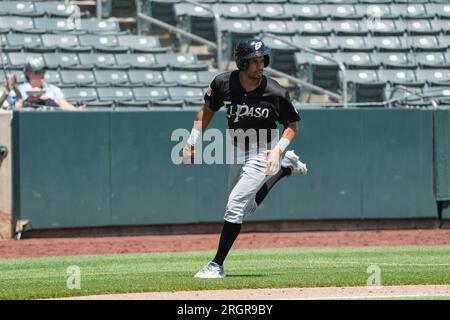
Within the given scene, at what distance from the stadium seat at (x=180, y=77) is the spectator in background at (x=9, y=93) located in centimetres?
308

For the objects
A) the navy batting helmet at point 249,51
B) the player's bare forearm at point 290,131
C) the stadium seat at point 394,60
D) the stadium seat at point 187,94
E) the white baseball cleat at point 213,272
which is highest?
the stadium seat at point 394,60

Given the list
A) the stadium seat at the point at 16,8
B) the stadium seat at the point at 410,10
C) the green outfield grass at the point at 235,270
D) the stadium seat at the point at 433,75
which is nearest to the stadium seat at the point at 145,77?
the stadium seat at the point at 16,8

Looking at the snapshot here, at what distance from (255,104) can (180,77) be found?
887 centimetres

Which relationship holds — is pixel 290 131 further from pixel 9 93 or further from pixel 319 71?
pixel 319 71

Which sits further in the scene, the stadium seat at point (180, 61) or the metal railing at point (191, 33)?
the metal railing at point (191, 33)

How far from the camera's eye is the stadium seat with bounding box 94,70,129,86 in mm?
17438

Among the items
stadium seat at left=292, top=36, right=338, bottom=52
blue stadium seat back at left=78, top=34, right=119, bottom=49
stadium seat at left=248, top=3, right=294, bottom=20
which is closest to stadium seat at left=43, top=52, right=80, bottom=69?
blue stadium seat back at left=78, top=34, right=119, bottom=49

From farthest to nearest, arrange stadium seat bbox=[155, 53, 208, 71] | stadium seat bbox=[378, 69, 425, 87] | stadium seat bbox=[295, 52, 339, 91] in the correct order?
stadium seat bbox=[378, 69, 425, 87] → stadium seat bbox=[295, 52, 339, 91] → stadium seat bbox=[155, 53, 208, 71]

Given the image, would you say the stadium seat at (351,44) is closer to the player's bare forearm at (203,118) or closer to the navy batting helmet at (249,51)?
the player's bare forearm at (203,118)

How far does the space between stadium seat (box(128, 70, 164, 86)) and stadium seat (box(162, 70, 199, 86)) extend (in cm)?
10

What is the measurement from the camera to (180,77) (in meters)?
18.1

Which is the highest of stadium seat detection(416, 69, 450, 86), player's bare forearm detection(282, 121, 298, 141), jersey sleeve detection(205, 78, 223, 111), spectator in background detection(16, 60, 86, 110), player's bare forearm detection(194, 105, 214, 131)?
stadium seat detection(416, 69, 450, 86)

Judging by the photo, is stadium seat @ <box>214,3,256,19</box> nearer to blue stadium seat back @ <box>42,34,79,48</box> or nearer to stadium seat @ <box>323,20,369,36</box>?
stadium seat @ <box>323,20,369,36</box>

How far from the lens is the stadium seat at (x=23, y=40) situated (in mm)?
17734
